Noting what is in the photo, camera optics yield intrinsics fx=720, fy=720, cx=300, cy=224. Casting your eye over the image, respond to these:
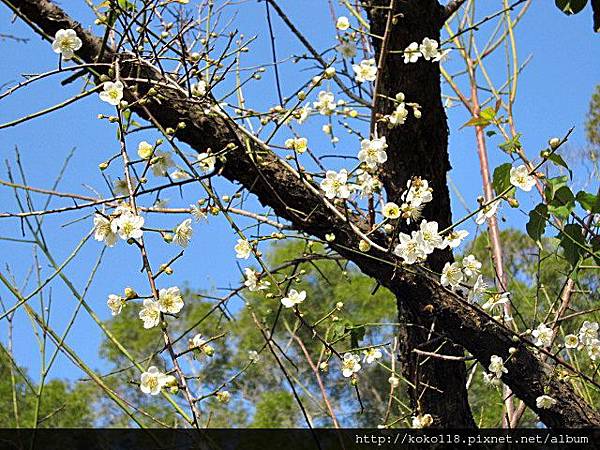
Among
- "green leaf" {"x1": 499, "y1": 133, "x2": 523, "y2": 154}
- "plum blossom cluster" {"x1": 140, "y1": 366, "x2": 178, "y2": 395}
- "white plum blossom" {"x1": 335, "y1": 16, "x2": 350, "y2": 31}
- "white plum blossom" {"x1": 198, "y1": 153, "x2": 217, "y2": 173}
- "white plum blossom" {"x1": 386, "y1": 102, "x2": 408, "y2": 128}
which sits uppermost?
"white plum blossom" {"x1": 335, "y1": 16, "x2": 350, "y2": 31}

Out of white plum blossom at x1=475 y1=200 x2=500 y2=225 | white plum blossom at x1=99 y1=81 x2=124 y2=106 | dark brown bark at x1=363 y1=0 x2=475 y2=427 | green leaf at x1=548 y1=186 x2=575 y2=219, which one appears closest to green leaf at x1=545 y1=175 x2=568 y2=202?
green leaf at x1=548 y1=186 x2=575 y2=219

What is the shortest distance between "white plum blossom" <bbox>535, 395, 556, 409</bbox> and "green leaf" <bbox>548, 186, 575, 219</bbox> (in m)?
0.42

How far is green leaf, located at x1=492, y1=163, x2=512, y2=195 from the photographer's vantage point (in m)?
1.28

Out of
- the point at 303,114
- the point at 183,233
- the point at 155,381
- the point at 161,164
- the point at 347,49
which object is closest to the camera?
the point at 155,381

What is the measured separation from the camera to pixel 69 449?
3746mm

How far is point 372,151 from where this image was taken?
1.33 m

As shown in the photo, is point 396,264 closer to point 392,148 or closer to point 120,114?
point 392,148

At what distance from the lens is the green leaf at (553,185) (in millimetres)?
1292

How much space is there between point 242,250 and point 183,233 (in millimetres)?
240

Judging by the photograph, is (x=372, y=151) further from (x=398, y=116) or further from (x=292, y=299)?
(x=292, y=299)

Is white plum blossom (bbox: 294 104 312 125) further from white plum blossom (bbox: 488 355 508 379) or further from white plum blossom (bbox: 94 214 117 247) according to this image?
white plum blossom (bbox: 488 355 508 379)

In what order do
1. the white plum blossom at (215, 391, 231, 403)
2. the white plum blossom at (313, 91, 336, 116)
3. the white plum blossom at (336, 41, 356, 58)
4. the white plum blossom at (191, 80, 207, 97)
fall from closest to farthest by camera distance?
the white plum blossom at (215, 391, 231, 403) < the white plum blossom at (191, 80, 207, 97) < the white plum blossom at (313, 91, 336, 116) < the white plum blossom at (336, 41, 356, 58)

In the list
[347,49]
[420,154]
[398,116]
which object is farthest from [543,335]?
[347,49]

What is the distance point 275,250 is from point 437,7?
328 inches
